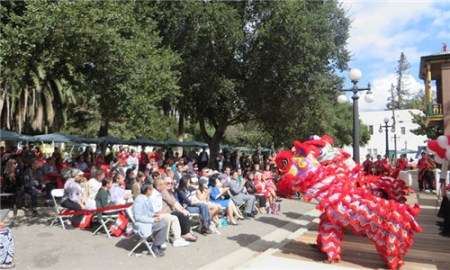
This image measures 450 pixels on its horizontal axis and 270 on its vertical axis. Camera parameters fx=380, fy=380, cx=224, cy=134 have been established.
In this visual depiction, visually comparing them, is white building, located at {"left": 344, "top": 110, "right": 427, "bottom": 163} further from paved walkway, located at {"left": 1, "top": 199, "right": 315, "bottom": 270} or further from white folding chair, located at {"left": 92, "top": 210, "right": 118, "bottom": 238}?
white folding chair, located at {"left": 92, "top": 210, "right": 118, "bottom": 238}

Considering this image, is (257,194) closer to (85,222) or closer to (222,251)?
(222,251)

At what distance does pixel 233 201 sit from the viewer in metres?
10.3

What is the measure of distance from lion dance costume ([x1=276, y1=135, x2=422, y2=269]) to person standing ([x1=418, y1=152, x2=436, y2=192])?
10438mm

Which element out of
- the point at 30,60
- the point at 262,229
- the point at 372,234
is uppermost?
the point at 30,60

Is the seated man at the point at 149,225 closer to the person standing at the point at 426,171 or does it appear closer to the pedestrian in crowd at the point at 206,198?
the pedestrian in crowd at the point at 206,198

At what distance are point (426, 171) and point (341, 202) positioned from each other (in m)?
12.0

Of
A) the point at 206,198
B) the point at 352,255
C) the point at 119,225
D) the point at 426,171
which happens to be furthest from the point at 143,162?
the point at 426,171

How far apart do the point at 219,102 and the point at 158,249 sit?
1449cm

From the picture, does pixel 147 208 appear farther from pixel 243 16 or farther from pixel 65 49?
pixel 243 16

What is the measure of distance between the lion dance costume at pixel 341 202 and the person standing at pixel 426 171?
10.4 m

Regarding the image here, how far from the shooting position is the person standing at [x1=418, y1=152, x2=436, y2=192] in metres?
16.0

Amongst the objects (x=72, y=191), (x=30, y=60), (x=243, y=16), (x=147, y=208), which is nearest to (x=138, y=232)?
(x=147, y=208)

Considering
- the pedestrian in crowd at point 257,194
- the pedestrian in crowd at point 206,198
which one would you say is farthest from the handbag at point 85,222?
the pedestrian in crowd at point 257,194

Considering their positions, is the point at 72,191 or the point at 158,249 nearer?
the point at 158,249
